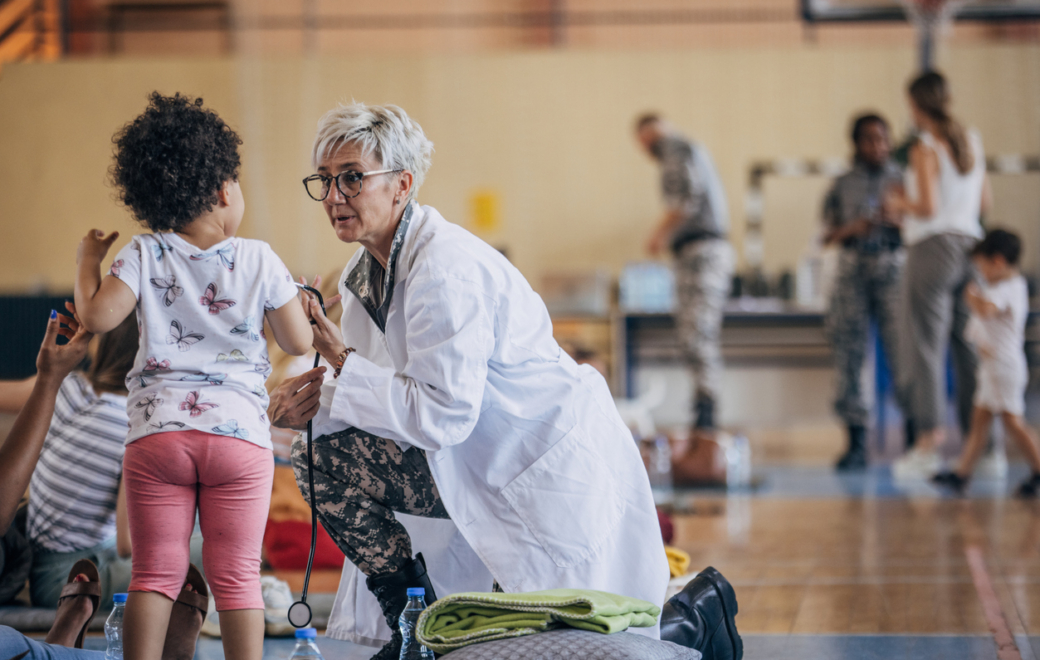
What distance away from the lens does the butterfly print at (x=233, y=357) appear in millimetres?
1529

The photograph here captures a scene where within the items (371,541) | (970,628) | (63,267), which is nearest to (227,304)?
(371,541)

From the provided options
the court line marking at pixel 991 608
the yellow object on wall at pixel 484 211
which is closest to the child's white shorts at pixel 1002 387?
the court line marking at pixel 991 608

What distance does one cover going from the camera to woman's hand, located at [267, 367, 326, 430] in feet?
5.17

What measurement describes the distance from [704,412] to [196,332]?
4.08m

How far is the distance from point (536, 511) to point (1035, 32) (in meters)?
7.83

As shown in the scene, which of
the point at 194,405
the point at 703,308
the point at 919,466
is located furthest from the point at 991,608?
the point at 703,308

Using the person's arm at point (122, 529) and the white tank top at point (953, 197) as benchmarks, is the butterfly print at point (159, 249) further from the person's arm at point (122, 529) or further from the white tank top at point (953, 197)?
the white tank top at point (953, 197)

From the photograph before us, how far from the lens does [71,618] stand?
1.70m

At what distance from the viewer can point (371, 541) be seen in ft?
5.49

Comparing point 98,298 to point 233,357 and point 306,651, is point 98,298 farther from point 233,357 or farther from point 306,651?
point 306,651

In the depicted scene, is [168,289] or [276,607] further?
[276,607]

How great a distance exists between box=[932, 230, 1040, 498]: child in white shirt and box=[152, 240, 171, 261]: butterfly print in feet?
11.2

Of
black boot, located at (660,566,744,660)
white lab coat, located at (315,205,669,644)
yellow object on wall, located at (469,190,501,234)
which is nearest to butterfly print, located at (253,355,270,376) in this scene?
white lab coat, located at (315,205,669,644)

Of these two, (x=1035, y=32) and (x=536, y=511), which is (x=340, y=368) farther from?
(x=1035, y=32)
